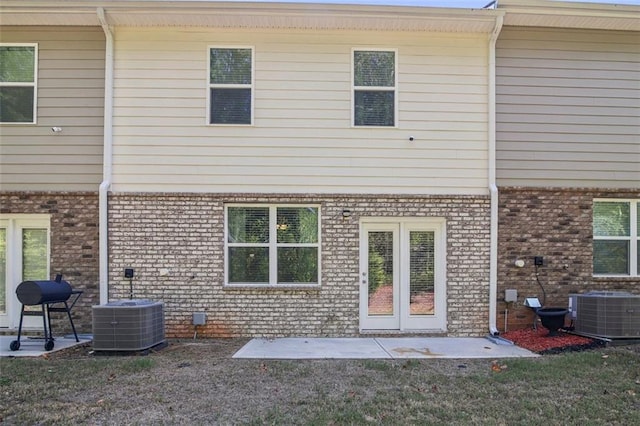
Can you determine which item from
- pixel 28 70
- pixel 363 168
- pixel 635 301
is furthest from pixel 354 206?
pixel 28 70

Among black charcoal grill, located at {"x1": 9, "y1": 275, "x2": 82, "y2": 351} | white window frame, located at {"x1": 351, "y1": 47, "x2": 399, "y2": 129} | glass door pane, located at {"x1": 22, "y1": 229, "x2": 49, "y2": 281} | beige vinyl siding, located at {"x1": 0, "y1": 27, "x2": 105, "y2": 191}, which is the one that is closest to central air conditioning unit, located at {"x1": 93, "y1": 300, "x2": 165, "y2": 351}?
black charcoal grill, located at {"x1": 9, "y1": 275, "x2": 82, "y2": 351}

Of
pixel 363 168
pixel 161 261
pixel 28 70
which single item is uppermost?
pixel 28 70

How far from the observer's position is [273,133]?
7.73 m

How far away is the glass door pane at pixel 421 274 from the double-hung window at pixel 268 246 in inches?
68.7

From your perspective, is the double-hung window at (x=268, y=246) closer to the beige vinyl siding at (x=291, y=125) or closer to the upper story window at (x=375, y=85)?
the beige vinyl siding at (x=291, y=125)

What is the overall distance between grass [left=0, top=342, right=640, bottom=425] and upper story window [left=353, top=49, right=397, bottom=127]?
4.24 m

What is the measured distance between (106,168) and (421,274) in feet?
19.6

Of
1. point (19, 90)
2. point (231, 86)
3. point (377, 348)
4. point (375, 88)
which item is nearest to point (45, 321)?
point (19, 90)

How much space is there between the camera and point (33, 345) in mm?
6910

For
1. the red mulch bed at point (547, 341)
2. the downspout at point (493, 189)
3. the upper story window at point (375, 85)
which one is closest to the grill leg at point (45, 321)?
the upper story window at point (375, 85)

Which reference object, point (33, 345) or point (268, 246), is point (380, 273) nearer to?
point (268, 246)

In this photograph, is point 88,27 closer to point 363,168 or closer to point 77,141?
point 77,141

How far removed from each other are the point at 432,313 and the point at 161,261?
498cm

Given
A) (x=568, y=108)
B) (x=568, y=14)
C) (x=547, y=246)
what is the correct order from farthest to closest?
(x=568, y=108) → (x=547, y=246) → (x=568, y=14)
